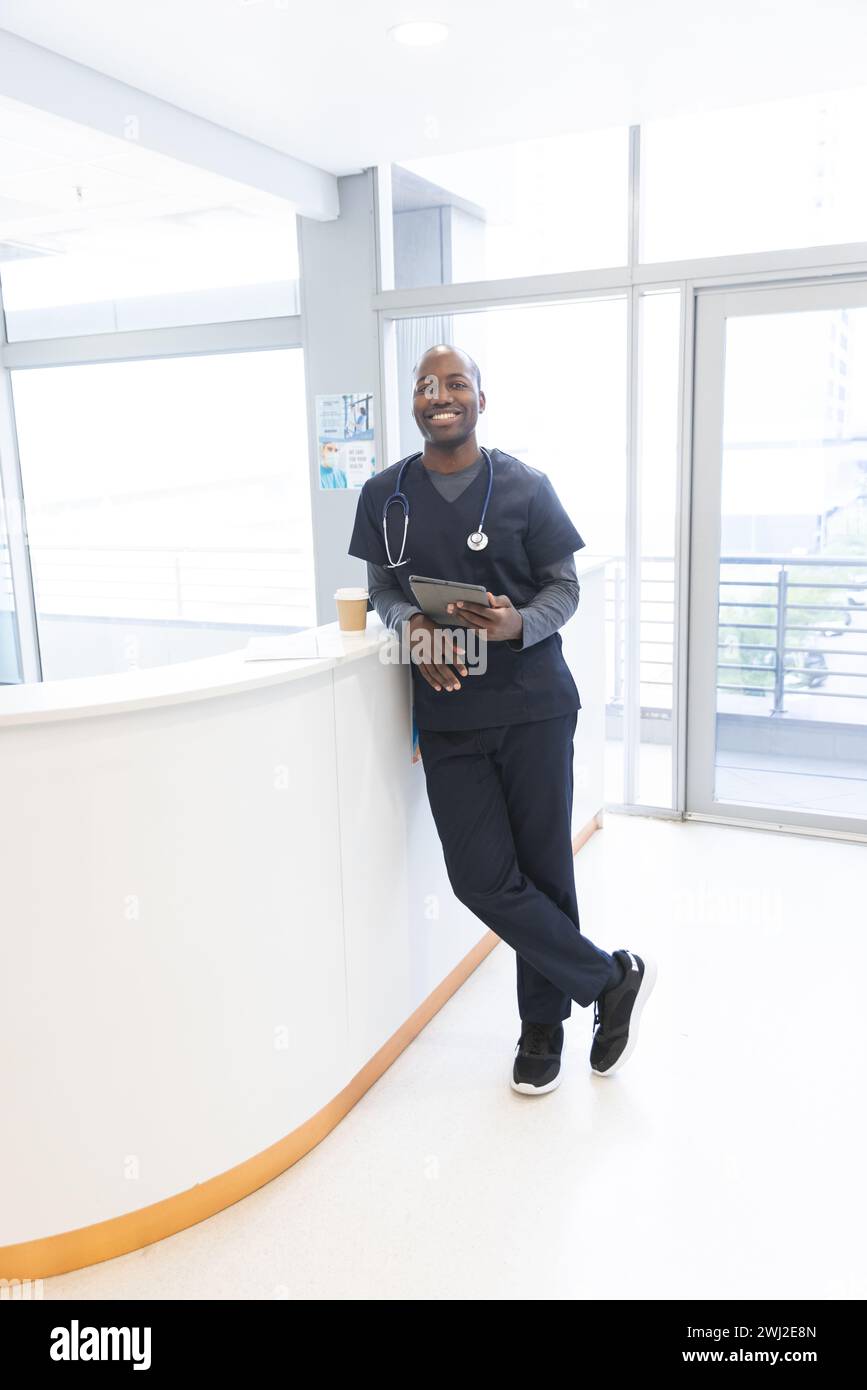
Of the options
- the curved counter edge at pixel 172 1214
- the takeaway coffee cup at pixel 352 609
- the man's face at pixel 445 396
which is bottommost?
the curved counter edge at pixel 172 1214

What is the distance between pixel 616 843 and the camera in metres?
3.79

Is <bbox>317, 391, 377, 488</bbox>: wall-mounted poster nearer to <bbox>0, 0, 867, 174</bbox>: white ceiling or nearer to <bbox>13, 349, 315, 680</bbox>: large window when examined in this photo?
<bbox>13, 349, 315, 680</bbox>: large window

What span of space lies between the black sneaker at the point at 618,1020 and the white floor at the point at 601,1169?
0.05m

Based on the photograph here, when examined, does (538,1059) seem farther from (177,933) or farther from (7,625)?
(7,625)

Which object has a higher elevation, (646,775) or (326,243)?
(326,243)

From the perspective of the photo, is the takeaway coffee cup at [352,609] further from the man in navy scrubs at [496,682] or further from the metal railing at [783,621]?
the metal railing at [783,621]

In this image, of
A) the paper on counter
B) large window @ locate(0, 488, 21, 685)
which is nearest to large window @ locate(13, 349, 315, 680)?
large window @ locate(0, 488, 21, 685)

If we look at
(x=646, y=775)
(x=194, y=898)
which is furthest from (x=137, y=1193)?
(x=646, y=775)

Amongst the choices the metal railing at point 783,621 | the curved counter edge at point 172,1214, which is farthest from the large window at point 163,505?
the curved counter edge at point 172,1214

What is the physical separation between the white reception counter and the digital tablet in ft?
0.58

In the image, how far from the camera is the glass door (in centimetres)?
355

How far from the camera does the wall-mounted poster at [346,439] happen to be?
13.8ft
